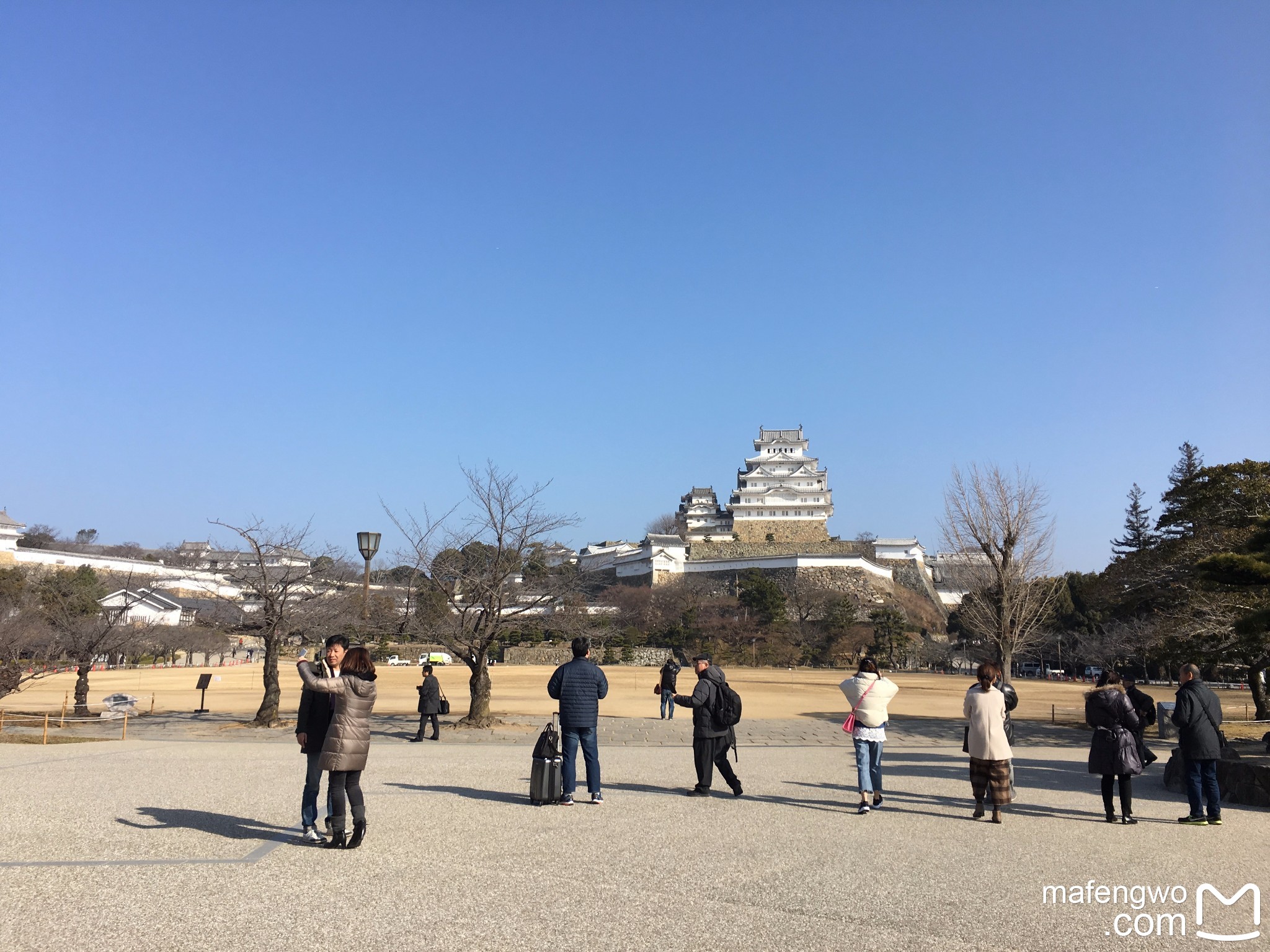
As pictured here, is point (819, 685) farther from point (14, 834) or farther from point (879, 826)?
point (14, 834)

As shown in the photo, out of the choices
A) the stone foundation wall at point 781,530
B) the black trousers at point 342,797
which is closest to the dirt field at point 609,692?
the black trousers at point 342,797

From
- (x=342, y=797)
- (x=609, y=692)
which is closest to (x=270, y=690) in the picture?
(x=342, y=797)

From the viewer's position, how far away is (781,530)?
81250mm

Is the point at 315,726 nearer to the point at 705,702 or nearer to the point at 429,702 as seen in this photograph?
the point at 705,702

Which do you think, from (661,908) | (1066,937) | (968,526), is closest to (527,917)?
(661,908)

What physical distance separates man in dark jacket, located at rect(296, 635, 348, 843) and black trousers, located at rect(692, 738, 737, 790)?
11.5ft

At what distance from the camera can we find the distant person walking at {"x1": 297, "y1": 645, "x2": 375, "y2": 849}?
5949 millimetres

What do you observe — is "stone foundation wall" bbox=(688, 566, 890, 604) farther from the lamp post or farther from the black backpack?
the black backpack

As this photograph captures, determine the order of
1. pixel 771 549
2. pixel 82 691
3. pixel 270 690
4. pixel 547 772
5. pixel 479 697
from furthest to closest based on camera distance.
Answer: pixel 771 549 → pixel 82 691 → pixel 479 697 → pixel 270 690 → pixel 547 772

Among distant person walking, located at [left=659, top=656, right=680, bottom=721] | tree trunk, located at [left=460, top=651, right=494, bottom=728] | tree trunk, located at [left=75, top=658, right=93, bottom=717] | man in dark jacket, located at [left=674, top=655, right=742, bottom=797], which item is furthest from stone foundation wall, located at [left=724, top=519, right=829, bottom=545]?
man in dark jacket, located at [left=674, top=655, right=742, bottom=797]

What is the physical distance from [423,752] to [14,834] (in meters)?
7.13

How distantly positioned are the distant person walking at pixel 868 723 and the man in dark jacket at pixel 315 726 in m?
4.30

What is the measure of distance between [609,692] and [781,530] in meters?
49.7

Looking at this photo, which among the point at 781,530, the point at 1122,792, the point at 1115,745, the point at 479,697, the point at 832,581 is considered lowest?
the point at 479,697
